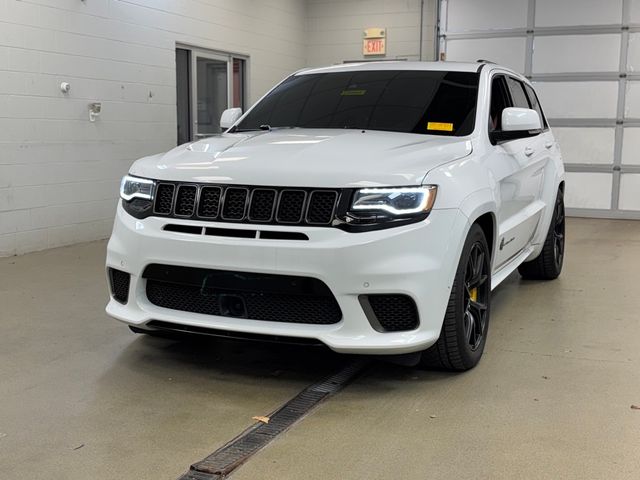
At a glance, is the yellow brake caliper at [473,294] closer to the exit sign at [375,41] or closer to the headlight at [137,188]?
the headlight at [137,188]

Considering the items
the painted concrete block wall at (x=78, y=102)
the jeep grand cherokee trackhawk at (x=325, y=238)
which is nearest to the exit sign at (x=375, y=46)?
the painted concrete block wall at (x=78, y=102)

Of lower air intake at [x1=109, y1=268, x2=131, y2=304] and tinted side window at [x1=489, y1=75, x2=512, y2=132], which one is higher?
tinted side window at [x1=489, y1=75, x2=512, y2=132]

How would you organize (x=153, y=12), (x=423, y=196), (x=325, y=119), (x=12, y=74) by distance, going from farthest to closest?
(x=153, y=12) < (x=12, y=74) < (x=325, y=119) < (x=423, y=196)

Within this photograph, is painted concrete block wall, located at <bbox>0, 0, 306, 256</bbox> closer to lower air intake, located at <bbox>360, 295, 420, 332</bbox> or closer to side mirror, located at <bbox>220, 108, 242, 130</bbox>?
side mirror, located at <bbox>220, 108, 242, 130</bbox>

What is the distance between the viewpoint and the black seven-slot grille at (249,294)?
3004 mm

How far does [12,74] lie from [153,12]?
7.59 ft

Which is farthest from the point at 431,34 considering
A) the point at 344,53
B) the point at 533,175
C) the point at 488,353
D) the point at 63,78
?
the point at 488,353

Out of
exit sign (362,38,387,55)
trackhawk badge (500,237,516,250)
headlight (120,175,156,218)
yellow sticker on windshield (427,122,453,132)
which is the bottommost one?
trackhawk badge (500,237,516,250)

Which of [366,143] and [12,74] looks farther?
[12,74]

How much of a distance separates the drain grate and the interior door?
6688 mm

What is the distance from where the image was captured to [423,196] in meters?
3.01

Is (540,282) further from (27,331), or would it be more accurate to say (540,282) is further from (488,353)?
(27,331)

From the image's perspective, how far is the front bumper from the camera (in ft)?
9.57

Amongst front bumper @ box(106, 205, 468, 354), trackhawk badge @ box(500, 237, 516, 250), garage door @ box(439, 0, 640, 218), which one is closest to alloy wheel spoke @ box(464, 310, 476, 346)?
front bumper @ box(106, 205, 468, 354)
